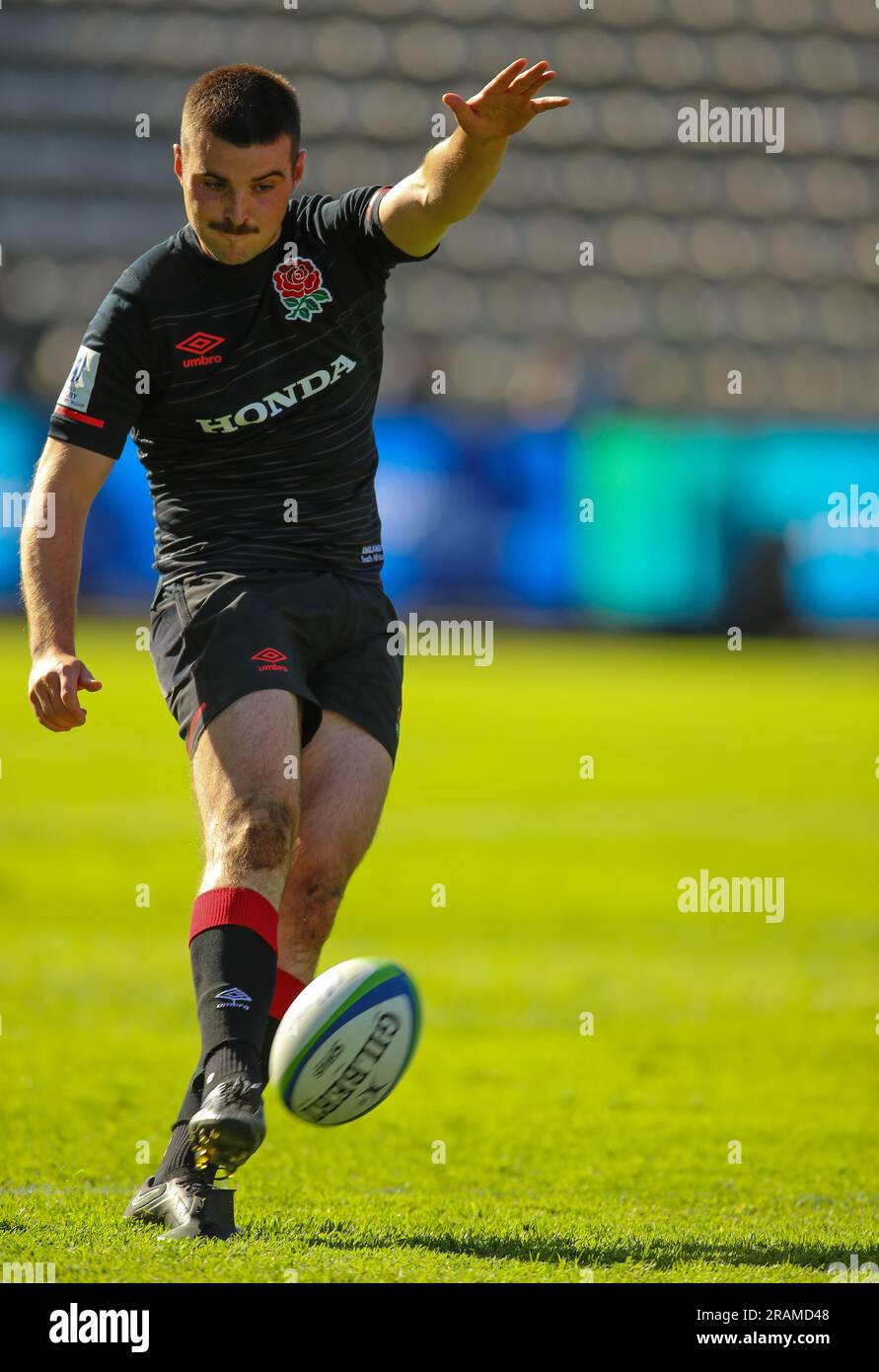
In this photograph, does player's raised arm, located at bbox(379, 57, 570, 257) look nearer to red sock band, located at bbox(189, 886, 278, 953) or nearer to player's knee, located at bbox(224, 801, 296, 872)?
player's knee, located at bbox(224, 801, 296, 872)

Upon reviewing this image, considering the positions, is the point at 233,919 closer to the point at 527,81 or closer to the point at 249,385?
the point at 249,385

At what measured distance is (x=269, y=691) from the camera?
12.7 ft

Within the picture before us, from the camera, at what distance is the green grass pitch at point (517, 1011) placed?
384cm

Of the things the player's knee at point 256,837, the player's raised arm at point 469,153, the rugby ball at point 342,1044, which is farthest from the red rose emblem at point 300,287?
the rugby ball at point 342,1044

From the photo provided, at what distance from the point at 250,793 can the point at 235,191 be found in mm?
1303

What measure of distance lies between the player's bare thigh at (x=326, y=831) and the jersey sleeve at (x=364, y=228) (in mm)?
1049

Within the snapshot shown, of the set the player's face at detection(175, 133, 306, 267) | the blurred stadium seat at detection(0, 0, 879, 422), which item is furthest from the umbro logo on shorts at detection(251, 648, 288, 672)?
the blurred stadium seat at detection(0, 0, 879, 422)

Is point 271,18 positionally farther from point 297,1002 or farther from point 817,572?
point 297,1002

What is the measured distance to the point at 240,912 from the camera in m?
3.70

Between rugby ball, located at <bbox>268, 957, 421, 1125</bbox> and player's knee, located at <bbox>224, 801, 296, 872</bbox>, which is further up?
player's knee, located at <bbox>224, 801, 296, 872</bbox>

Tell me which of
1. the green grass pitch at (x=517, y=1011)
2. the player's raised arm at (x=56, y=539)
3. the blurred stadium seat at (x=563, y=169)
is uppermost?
the blurred stadium seat at (x=563, y=169)

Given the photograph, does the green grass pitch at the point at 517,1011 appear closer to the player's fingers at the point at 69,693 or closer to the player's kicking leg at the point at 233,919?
the player's kicking leg at the point at 233,919

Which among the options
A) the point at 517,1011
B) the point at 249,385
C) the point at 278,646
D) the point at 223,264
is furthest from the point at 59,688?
the point at 517,1011

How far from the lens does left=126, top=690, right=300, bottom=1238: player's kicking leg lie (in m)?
3.59
